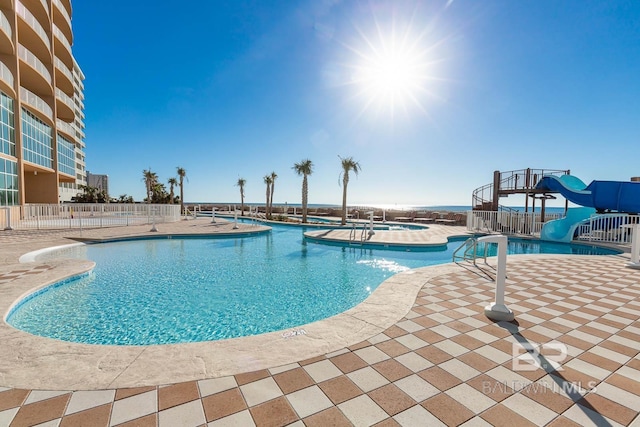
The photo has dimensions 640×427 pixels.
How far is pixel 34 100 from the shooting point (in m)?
18.4

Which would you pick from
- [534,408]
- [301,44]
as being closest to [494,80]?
[301,44]

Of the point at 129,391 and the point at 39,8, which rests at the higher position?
the point at 39,8

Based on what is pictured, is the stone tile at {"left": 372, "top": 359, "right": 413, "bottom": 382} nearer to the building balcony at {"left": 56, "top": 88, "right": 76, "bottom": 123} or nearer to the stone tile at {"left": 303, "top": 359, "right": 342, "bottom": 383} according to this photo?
the stone tile at {"left": 303, "top": 359, "right": 342, "bottom": 383}

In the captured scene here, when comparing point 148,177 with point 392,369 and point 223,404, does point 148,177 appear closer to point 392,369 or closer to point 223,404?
point 223,404

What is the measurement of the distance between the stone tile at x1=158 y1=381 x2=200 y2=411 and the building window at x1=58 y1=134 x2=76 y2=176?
3068cm

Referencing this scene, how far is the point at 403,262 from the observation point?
8.75 meters

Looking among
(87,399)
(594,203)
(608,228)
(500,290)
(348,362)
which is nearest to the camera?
(87,399)

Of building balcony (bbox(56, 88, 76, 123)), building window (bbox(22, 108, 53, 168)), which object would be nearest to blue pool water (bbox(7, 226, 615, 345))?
building window (bbox(22, 108, 53, 168))

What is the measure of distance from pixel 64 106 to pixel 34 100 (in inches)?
291

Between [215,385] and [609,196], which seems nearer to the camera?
[215,385]

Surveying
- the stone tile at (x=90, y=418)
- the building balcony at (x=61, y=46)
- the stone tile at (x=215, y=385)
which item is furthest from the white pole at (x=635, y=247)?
A: the building balcony at (x=61, y=46)

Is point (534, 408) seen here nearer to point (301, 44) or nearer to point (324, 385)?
point (324, 385)

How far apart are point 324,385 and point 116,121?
101 ft

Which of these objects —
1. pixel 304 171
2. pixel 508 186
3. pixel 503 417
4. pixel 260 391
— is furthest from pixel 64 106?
pixel 508 186
